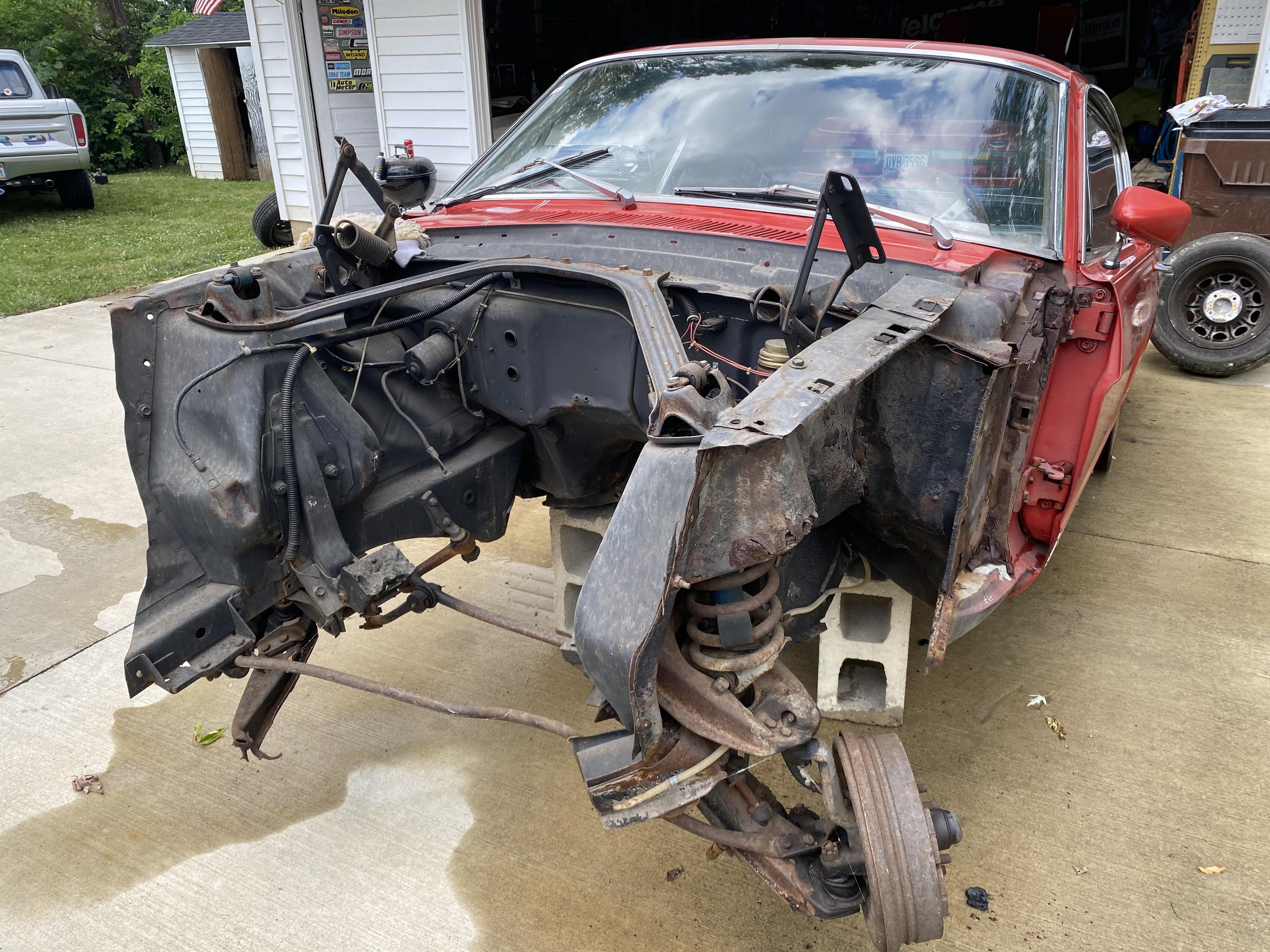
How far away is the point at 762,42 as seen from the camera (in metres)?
3.19

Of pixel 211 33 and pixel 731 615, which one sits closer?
pixel 731 615

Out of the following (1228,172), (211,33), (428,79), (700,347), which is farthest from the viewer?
(211,33)

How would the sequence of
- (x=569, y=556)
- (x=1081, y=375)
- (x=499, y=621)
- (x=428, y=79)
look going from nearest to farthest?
1. (x=499, y=621)
2. (x=1081, y=375)
3. (x=569, y=556)
4. (x=428, y=79)

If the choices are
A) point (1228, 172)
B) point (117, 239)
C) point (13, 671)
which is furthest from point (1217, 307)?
point (117, 239)

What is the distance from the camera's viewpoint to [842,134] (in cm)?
279

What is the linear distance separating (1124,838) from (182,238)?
11496mm

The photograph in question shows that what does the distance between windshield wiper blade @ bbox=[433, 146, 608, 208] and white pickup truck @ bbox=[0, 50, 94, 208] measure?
1048 cm

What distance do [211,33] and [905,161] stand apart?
17.9 meters

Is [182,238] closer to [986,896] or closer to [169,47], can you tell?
[169,47]

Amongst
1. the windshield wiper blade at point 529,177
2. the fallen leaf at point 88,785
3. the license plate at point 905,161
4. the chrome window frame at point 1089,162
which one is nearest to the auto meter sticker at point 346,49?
the windshield wiper blade at point 529,177

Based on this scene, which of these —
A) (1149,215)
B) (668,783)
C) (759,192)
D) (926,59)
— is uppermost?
(926,59)

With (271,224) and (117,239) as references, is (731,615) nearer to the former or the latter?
(271,224)

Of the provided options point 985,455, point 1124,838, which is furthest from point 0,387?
point 1124,838

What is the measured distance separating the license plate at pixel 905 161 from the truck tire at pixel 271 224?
8.62 meters
